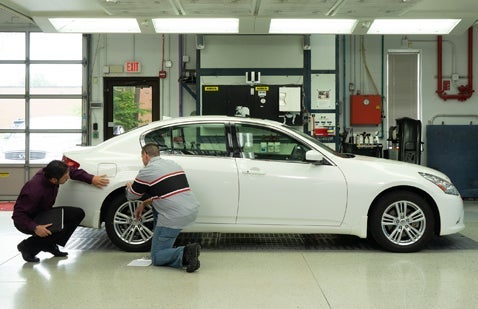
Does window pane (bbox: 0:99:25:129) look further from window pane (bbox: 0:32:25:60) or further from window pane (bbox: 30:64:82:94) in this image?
window pane (bbox: 0:32:25:60)

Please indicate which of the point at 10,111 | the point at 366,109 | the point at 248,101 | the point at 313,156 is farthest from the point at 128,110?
the point at 313,156

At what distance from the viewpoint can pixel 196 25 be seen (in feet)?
26.5

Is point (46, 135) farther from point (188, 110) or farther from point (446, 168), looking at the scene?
point (446, 168)

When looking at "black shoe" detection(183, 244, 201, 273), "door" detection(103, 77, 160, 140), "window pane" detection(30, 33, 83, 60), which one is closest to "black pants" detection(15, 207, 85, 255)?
"black shoe" detection(183, 244, 201, 273)

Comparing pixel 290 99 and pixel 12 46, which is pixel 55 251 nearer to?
pixel 290 99

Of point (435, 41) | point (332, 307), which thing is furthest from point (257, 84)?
point (332, 307)

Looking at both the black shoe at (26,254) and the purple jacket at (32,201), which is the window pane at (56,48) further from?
the black shoe at (26,254)

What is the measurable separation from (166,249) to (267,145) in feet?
5.41

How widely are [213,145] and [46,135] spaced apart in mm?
6810

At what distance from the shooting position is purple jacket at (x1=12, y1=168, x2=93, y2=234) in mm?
4953

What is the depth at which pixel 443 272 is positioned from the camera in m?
4.69

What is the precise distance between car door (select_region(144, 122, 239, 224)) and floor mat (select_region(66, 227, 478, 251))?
61 centimetres

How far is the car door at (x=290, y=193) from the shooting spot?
17.4ft

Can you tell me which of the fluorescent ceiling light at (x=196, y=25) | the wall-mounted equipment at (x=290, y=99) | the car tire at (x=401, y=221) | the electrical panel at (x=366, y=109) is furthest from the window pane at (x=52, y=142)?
the car tire at (x=401, y=221)
